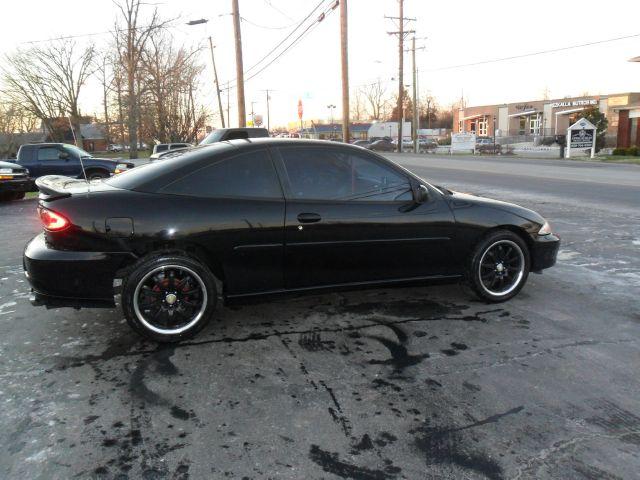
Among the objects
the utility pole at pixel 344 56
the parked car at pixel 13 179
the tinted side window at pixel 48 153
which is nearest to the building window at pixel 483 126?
the utility pole at pixel 344 56

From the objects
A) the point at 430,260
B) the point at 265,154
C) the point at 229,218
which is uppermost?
the point at 265,154

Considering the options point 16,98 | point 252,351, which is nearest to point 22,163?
point 252,351

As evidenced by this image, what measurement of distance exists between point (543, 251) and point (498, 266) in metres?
0.50

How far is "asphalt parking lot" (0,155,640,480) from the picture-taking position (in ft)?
8.22

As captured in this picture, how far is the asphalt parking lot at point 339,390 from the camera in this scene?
251cm

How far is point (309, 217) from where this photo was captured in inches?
160

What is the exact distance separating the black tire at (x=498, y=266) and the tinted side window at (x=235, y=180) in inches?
76.2

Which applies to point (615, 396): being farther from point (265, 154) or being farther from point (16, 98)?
point (16, 98)

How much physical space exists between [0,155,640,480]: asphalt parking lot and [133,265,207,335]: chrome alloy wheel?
193 mm

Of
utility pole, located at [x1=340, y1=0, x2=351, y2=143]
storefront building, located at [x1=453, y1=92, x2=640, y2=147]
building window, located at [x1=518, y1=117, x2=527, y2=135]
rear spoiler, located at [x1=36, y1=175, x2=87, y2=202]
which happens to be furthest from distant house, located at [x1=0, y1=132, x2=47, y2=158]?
building window, located at [x1=518, y1=117, x2=527, y2=135]

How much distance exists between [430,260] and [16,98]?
187 feet

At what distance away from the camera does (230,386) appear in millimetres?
3238

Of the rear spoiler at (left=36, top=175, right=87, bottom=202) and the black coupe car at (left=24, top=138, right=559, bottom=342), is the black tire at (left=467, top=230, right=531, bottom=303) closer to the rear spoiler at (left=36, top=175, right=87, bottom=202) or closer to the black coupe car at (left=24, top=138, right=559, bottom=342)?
the black coupe car at (left=24, top=138, right=559, bottom=342)

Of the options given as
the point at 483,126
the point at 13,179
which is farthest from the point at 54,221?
the point at 483,126
